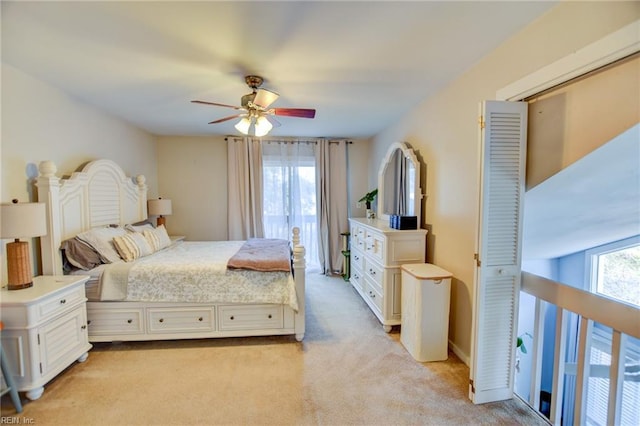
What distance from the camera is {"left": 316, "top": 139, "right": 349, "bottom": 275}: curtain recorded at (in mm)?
5051

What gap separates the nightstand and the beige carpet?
0.50 feet

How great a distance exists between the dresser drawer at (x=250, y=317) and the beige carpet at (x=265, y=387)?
6.7 inches

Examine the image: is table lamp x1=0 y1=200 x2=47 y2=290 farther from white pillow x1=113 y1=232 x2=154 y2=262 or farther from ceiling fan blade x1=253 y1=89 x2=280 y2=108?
ceiling fan blade x1=253 y1=89 x2=280 y2=108

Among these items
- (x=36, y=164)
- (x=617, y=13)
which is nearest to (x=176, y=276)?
(x=36, y=164)

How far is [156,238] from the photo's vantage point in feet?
11.5

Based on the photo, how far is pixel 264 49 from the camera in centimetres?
202

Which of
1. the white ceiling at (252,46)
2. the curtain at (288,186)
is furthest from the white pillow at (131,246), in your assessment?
the curtain at (288,186)

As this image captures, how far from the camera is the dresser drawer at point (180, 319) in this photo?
2.75 meters

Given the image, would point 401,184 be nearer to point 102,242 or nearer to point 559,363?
point 559,363

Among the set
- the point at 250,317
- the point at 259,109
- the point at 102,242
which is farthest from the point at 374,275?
the point at 102,242

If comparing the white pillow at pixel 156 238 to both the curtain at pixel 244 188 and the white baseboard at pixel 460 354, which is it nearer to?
the curtain at pixel 244 188

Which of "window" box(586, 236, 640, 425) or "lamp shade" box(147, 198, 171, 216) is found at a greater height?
"lamp shade" box(147, 198, 171, 216)

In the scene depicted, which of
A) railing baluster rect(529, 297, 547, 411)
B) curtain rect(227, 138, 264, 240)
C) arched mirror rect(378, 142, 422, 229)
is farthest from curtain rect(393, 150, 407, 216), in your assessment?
curtain rect(227, 138, 264, 240)

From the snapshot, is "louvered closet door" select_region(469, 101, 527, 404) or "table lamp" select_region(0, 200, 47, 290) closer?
"louvered closet door" select_region(469, 101, 527, 404)
